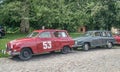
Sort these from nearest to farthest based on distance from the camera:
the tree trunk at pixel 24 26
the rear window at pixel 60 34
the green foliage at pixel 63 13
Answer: the rear window at pixel 60 34, the green foliage at pixel 63 13, the tree trunk at pixel 24 26

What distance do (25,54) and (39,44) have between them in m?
1.16

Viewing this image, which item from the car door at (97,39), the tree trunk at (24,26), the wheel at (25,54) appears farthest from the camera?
the tree trunk at (24,26)

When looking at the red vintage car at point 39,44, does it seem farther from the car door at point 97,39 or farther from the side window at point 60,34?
the car door at point 97,39

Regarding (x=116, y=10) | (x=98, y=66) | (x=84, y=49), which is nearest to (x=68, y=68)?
(x=98, y=66)

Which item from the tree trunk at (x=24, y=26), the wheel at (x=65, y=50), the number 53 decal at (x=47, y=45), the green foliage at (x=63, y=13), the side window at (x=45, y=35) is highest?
the green foliage at (x=63, y=13)

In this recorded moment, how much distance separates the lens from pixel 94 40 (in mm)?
18953

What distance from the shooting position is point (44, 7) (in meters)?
24.0

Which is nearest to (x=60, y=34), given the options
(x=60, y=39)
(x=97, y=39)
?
(x=60, y=39)

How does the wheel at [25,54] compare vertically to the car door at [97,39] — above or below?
below

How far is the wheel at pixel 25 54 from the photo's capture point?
44.6ft

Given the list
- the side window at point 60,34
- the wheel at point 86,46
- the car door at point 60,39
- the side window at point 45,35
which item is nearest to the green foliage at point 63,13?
the wheel at point 86,46

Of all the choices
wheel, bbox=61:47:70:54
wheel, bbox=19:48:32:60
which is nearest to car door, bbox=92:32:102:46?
wheel, bbox=61:47:70:54

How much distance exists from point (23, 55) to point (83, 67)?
3.90 meters

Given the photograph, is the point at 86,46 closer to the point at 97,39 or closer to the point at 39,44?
the point at 97,39
